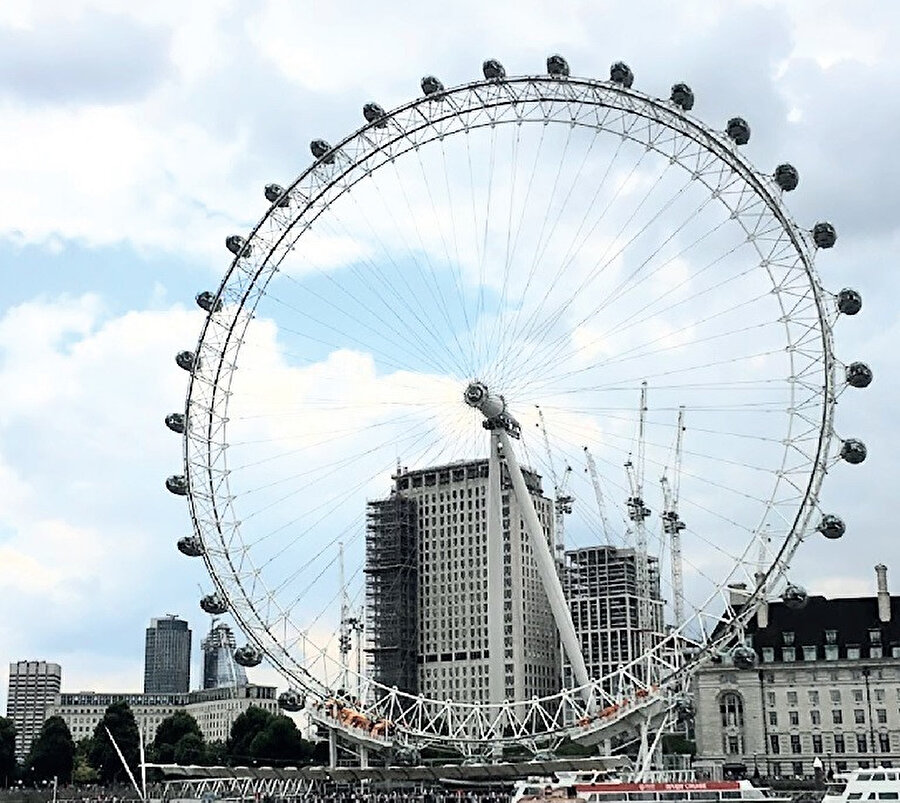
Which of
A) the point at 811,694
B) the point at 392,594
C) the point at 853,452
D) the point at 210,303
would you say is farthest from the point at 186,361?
the point at 392,594

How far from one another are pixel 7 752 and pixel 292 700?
2236 inches

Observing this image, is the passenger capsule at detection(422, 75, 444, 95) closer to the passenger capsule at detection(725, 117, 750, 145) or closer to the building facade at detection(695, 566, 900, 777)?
the passenger capsule at detection(725, 117, 750, 145)

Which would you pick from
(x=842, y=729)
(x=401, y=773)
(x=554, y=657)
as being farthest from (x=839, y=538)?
(x=554, y=657)

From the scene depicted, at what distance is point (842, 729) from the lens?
10138 cm

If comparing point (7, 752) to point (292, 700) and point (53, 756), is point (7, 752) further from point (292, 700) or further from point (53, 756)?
point (292, 700)

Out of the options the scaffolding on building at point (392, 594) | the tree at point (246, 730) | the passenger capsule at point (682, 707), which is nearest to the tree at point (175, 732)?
the tree at point (246, 730)

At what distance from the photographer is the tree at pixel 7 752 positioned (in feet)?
404

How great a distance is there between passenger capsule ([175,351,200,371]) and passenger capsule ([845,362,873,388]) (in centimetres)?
3997

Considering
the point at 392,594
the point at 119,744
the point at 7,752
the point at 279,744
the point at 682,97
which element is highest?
the point at 682,97

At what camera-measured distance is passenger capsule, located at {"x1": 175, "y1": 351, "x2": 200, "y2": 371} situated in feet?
267

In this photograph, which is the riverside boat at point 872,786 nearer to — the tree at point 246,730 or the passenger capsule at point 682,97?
the passenger capsule at point 682,97

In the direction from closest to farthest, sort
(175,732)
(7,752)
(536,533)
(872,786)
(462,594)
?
(872,786)
(536,533)
(7,752)
(175,732)
(462,594)

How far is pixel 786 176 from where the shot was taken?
68.2m

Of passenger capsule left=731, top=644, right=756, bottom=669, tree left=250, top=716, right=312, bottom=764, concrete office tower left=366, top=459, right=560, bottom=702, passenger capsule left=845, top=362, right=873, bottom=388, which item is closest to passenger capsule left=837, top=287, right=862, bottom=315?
passenger capsule left=845, top=362, right=873, bottom=388
